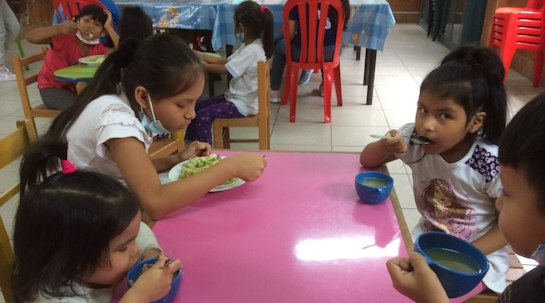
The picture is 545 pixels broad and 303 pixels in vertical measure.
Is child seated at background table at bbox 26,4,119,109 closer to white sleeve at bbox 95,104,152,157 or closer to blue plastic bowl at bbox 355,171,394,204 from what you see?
white sleeve at bbox 95,104,152,157

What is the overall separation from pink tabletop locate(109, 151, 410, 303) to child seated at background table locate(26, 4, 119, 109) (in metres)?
1.98

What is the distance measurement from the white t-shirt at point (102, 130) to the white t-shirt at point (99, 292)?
27 cm

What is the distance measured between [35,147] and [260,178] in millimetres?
544

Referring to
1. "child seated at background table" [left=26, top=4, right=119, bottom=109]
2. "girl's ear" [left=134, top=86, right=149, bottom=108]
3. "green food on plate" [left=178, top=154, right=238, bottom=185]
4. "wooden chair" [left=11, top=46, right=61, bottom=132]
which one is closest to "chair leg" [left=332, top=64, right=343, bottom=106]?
"child seated at background table" [left=26, top=4, right=119, bottom=109]

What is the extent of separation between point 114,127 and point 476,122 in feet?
3.06

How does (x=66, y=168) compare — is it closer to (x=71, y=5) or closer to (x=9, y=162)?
(x=9, y=162)

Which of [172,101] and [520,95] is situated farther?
[520,95]

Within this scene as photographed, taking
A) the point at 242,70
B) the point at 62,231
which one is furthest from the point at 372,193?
the point at 242,70

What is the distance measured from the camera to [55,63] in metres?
2.63

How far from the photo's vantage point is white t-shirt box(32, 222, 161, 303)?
2.37ft

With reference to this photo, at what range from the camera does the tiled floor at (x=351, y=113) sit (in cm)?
254

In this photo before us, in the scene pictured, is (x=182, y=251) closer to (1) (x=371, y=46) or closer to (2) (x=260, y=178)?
(2) (x=260, y=178)

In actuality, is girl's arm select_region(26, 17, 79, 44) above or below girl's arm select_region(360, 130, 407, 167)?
above

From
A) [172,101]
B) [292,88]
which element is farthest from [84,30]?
[172,101]
